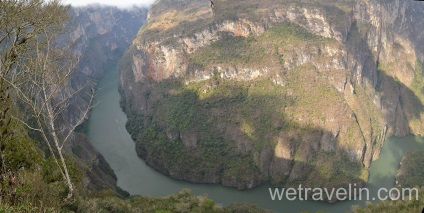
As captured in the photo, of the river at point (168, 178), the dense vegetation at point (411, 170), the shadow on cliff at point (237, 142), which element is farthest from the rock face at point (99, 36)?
the dense vegetation at point (411, 170)

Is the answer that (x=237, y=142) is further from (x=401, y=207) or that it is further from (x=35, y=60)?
(x=35, y=60)

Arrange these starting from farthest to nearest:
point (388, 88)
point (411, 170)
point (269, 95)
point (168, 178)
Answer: point (388, 88), point (269, 95), point (168, 178), point (411, 170)

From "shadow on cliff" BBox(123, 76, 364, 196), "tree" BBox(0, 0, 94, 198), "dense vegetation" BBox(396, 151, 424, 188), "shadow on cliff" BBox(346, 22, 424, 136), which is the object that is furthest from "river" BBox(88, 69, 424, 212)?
"tree" BBox(0, 0, 94, 198)

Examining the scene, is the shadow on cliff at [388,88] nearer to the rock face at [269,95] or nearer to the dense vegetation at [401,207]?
the rock face at [269,95]

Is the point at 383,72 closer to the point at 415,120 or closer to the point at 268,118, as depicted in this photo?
the point at 415,120

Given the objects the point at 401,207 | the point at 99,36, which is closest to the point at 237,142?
the point at 401,207

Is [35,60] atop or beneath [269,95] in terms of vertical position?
atop
